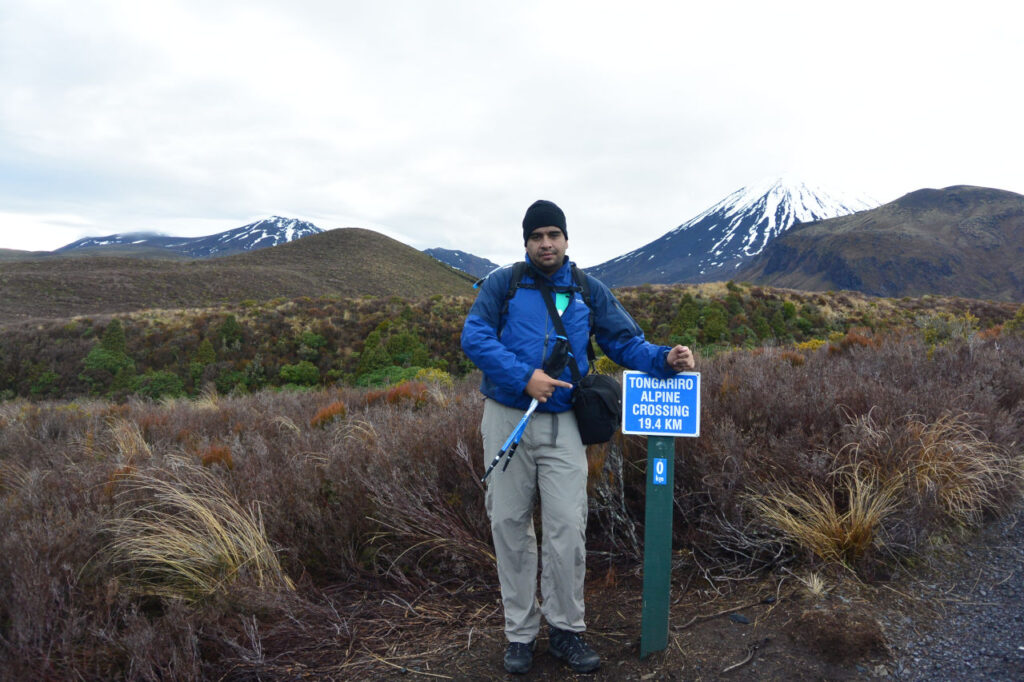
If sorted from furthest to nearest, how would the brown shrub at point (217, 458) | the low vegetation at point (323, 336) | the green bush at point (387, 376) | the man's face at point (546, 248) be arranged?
the low vegetation at point (323, 336) → the green bush at point (387, 376) → the brown shrub at point (217, 458) → the man's face at point (546, 248)

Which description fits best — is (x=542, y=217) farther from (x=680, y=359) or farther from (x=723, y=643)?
(x=723, y=643)

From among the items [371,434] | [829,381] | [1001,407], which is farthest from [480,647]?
[1001,407]

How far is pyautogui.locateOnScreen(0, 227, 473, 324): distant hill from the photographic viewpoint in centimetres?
3334

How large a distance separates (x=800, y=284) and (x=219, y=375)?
492 feet

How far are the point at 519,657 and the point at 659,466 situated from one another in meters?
1.00

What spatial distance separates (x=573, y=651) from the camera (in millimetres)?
2459

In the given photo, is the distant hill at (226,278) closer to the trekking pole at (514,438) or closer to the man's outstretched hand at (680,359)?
the trekking pole at (514,438)

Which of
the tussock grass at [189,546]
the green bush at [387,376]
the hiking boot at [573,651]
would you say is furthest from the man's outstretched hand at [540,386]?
the green bush at [387,376]

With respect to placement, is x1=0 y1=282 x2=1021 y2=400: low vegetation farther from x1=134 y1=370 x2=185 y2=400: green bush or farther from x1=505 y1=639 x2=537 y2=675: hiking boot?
x1=505 y1=639 x2=537 y2=675: hiking boot

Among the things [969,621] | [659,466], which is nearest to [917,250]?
[969,621]

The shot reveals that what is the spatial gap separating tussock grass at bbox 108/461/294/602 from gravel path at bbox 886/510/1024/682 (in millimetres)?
2845

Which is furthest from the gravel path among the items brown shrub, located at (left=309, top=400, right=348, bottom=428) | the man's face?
brown shrub, located at (left=309, top=400, right=348, bottom=428)

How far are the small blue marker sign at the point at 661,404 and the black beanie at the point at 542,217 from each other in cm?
76

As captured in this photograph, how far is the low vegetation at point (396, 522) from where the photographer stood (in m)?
2.51
